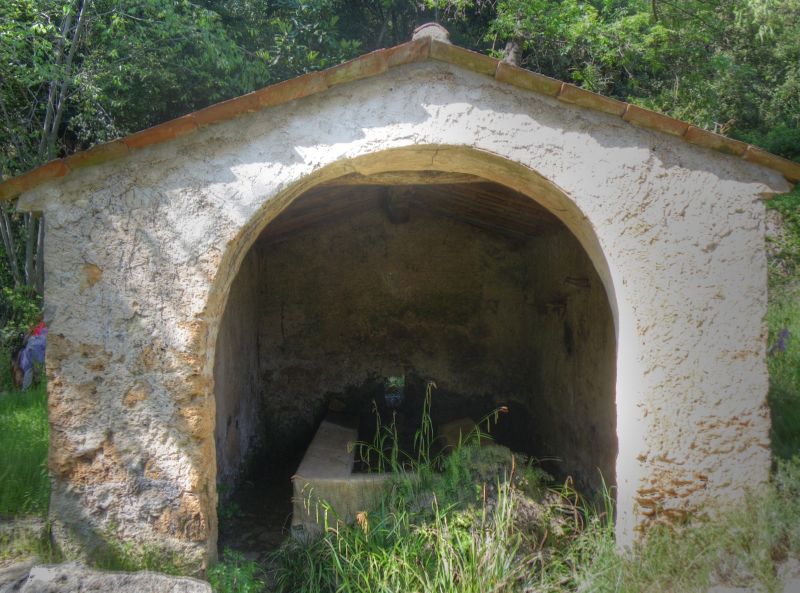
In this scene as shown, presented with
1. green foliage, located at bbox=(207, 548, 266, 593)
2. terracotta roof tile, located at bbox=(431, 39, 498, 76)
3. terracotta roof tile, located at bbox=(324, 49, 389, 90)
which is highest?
terracotta roof tile, located at bbox=(431, 39, 498, 76)

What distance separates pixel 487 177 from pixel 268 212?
138 centimetres

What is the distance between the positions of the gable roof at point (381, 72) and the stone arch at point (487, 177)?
1.45 ft

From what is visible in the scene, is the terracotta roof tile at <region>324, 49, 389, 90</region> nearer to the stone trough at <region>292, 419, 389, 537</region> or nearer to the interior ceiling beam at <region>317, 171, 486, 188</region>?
the interior ceiling beam at <region>317, 171, 486, 188</region>

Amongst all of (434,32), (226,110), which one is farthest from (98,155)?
(434,32)

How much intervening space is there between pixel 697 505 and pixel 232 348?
4172 millimetres

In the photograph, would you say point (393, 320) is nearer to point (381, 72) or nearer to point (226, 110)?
point (381, 72)

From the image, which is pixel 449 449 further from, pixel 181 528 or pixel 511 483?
pixel 181 528

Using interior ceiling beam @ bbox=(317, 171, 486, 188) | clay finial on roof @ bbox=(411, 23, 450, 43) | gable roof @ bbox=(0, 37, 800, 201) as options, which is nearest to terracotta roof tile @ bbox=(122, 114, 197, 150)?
gable roof @ bbox=(0, 37, 800, 201)

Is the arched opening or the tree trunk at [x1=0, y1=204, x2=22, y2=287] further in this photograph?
the tree trunk at [x1=0, y1=204, x2=22, y2=287]

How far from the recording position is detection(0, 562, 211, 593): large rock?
2650 mm

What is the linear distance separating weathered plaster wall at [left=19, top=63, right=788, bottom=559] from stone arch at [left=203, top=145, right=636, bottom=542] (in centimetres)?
2

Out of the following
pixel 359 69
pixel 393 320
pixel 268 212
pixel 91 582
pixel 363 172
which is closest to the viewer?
pixel 91 582

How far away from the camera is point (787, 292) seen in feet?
28.1

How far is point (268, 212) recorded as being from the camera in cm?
364
